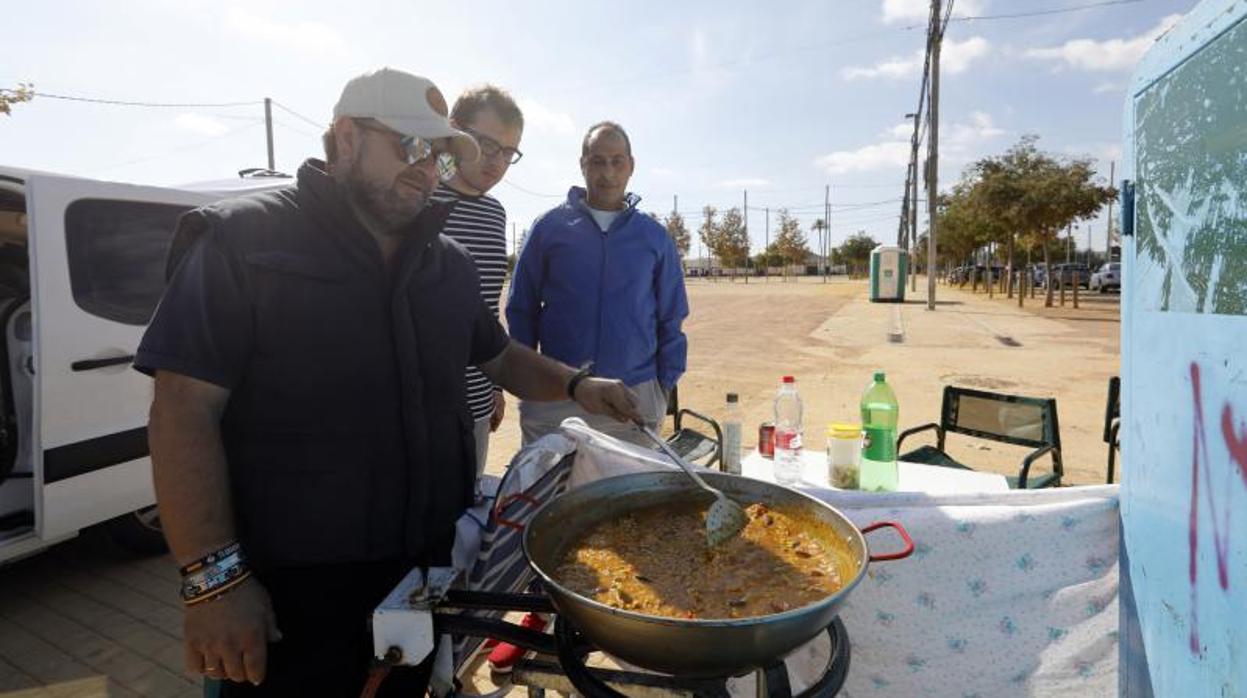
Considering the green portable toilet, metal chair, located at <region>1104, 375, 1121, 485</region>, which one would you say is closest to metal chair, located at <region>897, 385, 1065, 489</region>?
metal chair, located at <region>1104, 375, 1121, 485</region>

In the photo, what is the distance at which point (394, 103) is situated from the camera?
5.28 feet

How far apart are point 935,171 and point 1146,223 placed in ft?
70.6

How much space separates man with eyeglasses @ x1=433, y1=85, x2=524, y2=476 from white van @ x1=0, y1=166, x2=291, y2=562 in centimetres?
192

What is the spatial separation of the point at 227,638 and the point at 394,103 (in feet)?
4.06

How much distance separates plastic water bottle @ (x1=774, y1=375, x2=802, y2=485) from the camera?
2.91 meters

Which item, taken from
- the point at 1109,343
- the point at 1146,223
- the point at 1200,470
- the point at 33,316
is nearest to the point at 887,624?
the point at 1200,470

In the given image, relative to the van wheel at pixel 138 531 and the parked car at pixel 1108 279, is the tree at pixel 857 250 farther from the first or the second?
the van wheel at pixel 138 531

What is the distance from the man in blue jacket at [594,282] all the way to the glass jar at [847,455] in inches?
38.8

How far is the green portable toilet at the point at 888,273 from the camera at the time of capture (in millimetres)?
26203

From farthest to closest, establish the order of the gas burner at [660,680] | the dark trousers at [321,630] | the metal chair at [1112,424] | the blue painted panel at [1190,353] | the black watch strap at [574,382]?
the metal chair at [1112,424], the black watch strap at [574,382], the dark trousers at [321,630], the gas burner at [660,680], the blue painted panel at [1190,353]

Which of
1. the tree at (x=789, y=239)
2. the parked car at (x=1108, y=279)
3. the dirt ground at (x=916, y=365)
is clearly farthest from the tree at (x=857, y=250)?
the dirt ground at (x=916, y=365)

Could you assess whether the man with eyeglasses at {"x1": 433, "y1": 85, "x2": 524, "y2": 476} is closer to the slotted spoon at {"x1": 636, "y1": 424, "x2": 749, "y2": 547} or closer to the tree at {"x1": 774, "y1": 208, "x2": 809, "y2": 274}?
the slotted spoon at {"x1": 636, "y1": 424, "x2": 749, "y2": 547}

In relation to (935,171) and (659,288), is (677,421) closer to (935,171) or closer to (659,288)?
(659,288)

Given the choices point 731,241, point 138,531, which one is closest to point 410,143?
point 138,531
